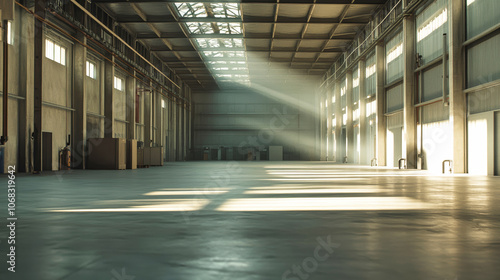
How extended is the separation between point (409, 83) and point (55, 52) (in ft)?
62.9

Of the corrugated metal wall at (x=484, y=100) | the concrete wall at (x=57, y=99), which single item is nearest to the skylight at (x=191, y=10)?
the concrete wall at (x=57, y=99)

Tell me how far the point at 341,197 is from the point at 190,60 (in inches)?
1382

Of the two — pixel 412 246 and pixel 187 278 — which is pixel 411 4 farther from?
pixel 187 278

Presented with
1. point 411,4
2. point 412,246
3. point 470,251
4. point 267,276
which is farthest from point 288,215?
point 411,4

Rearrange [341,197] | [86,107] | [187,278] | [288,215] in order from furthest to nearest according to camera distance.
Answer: [86,107] → [341,197] → [288,215] → [187,278]

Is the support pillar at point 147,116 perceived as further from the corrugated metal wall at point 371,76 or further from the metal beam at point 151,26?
the corrugated metal wall at point 371,76

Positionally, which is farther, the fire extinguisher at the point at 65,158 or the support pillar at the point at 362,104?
the support pillar at the point at 362,104

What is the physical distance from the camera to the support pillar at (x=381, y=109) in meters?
30.6

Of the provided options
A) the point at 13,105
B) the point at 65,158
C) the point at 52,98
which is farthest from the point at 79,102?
the point at 13,105

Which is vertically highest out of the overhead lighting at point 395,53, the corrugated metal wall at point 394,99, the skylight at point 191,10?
the skylight at point 191,10

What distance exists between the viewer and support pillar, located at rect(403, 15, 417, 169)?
25.0 metres

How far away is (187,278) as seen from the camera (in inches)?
130

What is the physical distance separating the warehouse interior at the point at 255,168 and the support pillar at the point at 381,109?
0.31 feet

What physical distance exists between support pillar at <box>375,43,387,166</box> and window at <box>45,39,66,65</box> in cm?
1992
